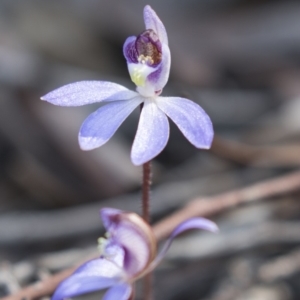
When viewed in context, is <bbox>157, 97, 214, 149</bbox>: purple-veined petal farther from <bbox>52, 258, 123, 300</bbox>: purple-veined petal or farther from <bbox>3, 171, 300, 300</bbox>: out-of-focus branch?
<bbox>3, 171, 300, 300</bbox>: out-of-focus branch

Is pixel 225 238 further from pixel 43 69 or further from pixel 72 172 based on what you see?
pixel 43 69

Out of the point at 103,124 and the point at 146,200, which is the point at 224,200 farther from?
the point at 103,124

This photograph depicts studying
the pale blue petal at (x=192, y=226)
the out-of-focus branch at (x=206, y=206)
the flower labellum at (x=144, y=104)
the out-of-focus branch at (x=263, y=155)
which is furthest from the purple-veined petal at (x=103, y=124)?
the out-of-focus branch at (x=263, y=155)

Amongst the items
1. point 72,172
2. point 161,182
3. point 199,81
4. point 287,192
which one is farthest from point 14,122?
point 287,192

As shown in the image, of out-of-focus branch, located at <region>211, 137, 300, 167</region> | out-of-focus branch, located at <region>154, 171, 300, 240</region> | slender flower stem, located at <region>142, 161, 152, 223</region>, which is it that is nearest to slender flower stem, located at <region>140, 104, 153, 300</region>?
slender flower stem, located at <region>142, 161, 152, 223</region>

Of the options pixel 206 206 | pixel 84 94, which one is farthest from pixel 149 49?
pixel 206 206

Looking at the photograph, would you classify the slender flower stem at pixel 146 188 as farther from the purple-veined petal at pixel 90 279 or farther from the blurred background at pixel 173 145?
the blurred background at pixel 173 145

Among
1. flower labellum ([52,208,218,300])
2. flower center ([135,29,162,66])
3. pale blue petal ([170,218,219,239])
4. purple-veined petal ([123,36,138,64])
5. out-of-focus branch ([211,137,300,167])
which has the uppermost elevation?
out-of-focus branch ([211,137,300,167])
